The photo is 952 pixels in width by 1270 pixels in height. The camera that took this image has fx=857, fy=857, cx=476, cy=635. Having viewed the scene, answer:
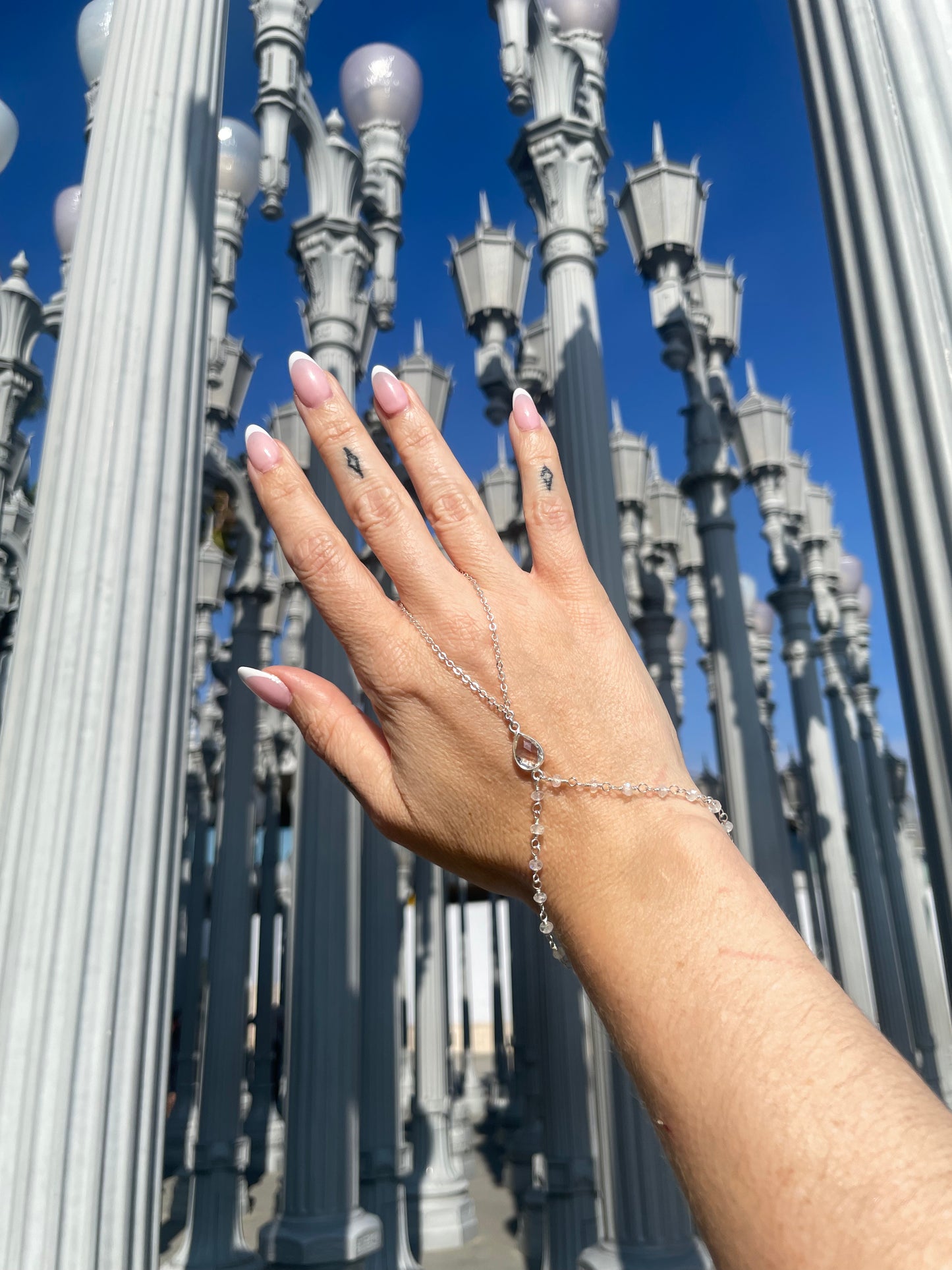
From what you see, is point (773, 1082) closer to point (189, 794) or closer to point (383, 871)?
point (383, 871)

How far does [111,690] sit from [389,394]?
2627mm

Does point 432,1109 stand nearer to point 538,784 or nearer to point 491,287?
point 491,287

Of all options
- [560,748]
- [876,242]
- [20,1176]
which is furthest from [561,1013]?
[560,748]

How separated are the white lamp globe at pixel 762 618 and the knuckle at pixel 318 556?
2188 cm

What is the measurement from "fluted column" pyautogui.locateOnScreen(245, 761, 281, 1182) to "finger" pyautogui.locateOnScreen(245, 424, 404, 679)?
753 inches

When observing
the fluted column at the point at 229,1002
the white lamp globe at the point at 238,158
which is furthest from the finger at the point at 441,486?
the fluted column at the point at 229,1002

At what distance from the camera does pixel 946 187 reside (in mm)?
2615

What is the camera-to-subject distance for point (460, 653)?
1.26 meters

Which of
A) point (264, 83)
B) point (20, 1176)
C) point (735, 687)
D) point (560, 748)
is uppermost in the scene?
point (264, 83)

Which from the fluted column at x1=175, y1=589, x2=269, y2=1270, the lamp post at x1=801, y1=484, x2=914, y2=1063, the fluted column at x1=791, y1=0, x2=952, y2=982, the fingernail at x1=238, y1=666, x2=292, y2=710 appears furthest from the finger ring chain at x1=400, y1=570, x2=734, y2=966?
the lamp post at x1=801, y1=484, x2=914, y2=1063

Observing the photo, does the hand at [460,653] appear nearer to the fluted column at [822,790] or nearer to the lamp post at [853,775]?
the fluted column at [822,790]

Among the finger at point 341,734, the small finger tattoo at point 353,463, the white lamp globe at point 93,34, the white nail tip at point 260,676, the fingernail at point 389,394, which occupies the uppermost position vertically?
the white lamp globe at point 93,34

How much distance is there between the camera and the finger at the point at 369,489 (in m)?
1.29

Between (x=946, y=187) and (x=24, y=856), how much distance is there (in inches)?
155
